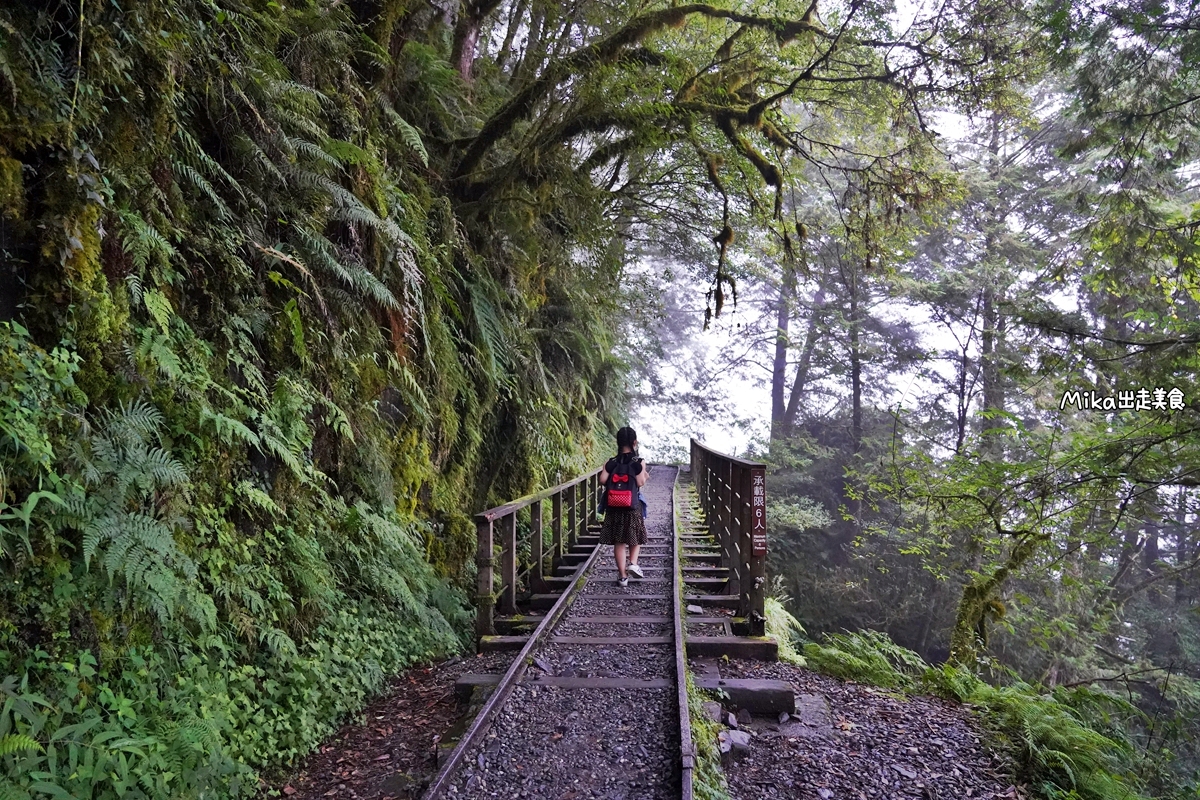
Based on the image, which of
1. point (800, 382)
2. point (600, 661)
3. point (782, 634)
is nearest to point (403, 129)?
point (600, 661)

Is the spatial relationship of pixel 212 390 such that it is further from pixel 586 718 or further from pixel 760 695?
pixel 760 695

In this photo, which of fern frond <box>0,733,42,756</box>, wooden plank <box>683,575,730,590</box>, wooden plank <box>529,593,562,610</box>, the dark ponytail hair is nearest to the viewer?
fern frond <box>0,733,42,756</box>

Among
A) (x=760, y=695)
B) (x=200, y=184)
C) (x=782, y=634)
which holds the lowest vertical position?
(x=782, y=634)

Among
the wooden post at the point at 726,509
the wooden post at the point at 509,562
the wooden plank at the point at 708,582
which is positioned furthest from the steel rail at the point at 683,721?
the wooden plank at the point at 708,582

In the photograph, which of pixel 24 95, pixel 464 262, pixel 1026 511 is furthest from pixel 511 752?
pixel 1026 511

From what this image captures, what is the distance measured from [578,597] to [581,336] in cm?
523

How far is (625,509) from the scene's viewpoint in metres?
6.62

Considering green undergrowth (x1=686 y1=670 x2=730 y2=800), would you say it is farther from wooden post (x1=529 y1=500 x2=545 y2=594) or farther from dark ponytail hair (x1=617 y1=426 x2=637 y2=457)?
wooden post (x1=529 y1=500 x2=545 y2=594)

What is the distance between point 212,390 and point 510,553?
3.18 m

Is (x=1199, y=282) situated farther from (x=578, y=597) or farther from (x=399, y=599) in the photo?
(x=399, y=599)

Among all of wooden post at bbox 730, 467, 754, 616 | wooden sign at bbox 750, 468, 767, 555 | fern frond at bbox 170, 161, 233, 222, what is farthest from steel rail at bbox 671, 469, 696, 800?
fern frond at bbox 170, 161, 233, 222

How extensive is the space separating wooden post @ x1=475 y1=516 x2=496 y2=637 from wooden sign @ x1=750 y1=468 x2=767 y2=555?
236 cm

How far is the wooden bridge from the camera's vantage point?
127 inches

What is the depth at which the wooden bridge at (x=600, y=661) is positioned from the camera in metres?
3.23
